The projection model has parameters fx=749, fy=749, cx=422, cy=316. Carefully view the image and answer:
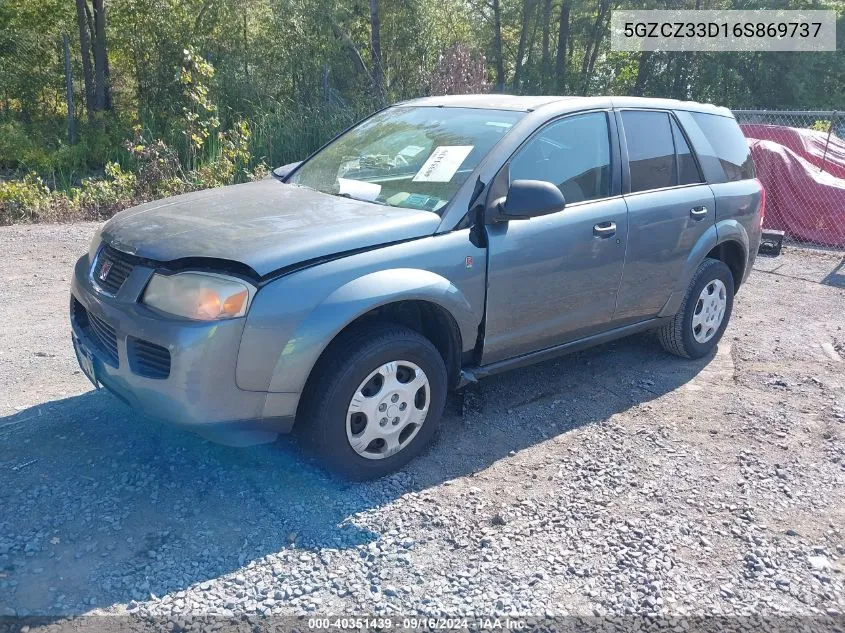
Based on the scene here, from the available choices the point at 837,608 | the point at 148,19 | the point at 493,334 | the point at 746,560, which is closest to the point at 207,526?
the point at 493,334

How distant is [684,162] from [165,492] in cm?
387

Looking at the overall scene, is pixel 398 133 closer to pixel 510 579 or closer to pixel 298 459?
pixel 298 459

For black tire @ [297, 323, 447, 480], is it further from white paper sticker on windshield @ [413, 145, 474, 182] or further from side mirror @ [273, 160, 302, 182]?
side mirror @ [273, 160, 302, 182]

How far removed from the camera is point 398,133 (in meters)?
→ 4.59

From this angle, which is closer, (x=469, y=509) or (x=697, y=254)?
(x=469, y=509)

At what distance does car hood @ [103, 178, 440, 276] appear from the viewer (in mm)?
3256

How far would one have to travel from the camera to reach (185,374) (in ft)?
10.1

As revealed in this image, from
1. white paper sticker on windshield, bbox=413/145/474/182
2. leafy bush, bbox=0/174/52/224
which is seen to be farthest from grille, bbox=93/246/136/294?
leafy bush, bbox=0/174/52/224

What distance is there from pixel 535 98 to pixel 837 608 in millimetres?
3116

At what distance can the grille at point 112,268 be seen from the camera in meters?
3.45

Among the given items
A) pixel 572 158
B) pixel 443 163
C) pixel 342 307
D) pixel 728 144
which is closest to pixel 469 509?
pixel 342 307

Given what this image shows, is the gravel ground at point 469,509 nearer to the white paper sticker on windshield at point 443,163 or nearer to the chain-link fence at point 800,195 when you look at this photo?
the white paper sticker on windshield at point 443,163

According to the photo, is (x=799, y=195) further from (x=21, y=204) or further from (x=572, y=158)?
(x=21, y=204)

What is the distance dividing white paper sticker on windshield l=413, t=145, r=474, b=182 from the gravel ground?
1.41 metres
